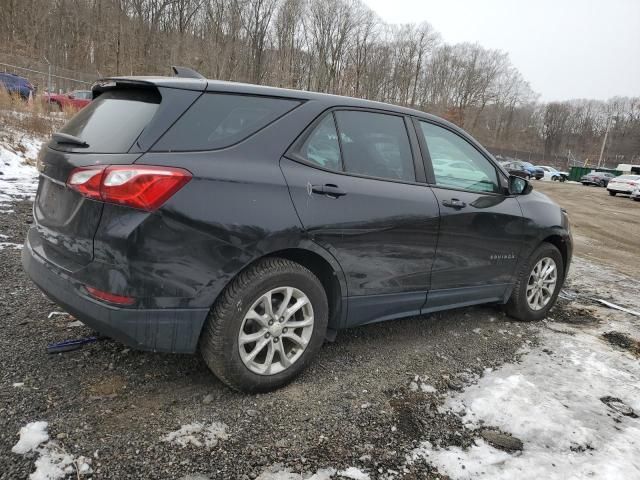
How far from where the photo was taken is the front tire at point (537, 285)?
14.1 feet

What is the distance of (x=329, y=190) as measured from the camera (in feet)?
9.07

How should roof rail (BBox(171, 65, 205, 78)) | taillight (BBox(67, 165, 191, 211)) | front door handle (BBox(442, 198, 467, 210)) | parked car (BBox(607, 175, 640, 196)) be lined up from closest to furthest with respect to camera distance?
taillight (BBox(67, 165, 191, 211)) < roof rail (BBox(171, 65, 205, 78)) < front door handle (BBox(442, 198, 467, 210)) < parked car (BBox(607, 175, 640, 196))

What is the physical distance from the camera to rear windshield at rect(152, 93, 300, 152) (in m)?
2.38

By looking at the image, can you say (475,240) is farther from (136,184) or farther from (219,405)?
(136,184)

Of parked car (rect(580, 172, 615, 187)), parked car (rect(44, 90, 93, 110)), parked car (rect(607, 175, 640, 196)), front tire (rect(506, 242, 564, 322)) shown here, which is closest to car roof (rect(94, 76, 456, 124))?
front tire (rect(506, 242, 564, 322))

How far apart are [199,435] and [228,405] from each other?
0.96 feet

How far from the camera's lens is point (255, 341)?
2.63 meters

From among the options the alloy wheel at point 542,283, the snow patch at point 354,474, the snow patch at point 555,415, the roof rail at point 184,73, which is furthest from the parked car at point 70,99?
the snow patch at point 354,474

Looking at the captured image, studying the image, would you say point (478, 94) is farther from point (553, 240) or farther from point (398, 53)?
point (553, 240)


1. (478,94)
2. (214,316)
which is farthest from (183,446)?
(478,94)

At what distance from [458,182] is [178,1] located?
56.4 meters

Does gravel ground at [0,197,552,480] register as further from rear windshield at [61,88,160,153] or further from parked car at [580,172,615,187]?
parked car at [580,172,615,187]

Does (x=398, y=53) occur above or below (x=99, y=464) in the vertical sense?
above

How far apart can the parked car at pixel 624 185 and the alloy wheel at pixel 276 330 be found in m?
30.5
